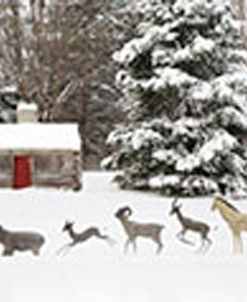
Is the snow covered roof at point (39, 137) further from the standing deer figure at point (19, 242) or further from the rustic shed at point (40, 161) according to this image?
the standing deer figure at point (19, 242)

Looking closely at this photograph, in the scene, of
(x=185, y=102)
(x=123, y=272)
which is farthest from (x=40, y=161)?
(x=123, y=272)

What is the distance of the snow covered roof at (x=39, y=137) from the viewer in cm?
2439

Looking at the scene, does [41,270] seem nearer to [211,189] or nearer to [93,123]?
[211,189]

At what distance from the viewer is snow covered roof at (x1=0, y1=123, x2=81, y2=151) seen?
24.4m

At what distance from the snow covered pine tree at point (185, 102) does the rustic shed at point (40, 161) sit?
113cm

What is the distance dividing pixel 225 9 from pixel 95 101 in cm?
1376

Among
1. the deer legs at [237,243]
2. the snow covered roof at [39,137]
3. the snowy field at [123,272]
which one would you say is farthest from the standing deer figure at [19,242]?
the snow covered roof at [39,137]

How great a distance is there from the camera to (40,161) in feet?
80.7

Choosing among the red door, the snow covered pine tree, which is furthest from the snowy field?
the red door

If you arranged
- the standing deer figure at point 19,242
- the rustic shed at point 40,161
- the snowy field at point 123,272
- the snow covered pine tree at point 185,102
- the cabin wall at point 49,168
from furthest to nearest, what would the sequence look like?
the cabin wall at point 49,168 → the rustic shed at point 40,161 → the snow covered pine tree at point 185,102 → the standing deer figure at point 19,242 → the snowy field at point 123,272

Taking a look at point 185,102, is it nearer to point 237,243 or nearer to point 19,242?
point 237,243

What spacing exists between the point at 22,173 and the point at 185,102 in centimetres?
426

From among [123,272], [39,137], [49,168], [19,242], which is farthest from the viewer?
[39,137]

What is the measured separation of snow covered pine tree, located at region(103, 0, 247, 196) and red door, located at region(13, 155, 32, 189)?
2.16 m
